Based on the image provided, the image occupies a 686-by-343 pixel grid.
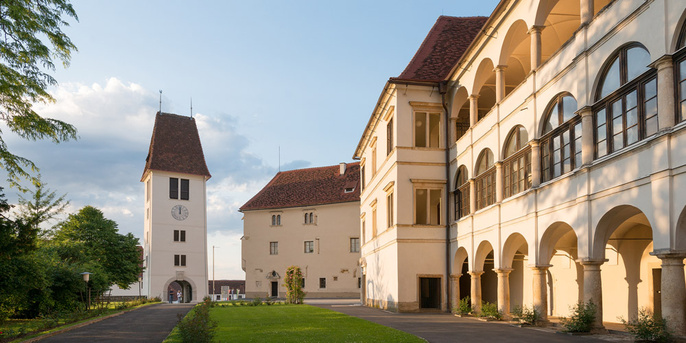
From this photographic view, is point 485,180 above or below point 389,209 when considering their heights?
above

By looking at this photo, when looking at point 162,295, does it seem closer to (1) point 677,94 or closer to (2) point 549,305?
(2) point 549,305

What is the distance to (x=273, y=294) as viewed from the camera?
216 feet

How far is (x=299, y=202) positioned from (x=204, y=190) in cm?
1270

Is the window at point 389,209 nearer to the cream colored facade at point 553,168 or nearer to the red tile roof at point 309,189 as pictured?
the cream colored facade at point 553,168

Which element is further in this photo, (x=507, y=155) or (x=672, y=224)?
(x=507, y=155)

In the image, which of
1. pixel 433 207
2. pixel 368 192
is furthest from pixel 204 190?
pixel 433 207

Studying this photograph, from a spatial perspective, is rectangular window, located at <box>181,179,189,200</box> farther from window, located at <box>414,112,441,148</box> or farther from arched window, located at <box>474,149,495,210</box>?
arched window, located at <box>474,149,495,210</box>

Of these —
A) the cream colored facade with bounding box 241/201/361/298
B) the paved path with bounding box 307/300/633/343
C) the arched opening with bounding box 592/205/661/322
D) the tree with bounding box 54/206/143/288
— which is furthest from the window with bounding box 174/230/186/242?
the arched opening with bounding box 592/205/661/322

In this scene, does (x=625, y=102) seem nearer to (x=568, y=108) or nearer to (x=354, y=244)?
(x=568, y=108)

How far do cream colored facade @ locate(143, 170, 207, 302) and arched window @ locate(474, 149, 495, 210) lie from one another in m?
47.8

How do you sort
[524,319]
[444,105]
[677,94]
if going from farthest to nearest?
[444,105]
[524,319]
[677,94]

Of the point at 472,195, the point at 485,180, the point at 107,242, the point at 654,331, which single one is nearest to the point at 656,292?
the point at 654,331

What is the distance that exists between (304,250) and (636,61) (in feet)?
173

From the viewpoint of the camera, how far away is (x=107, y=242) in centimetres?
5809
